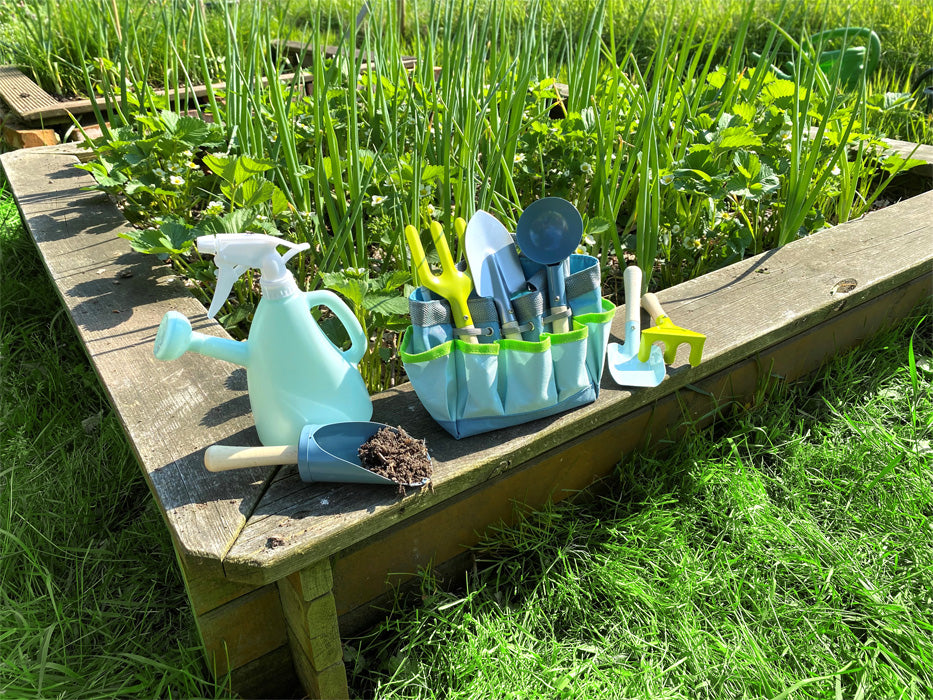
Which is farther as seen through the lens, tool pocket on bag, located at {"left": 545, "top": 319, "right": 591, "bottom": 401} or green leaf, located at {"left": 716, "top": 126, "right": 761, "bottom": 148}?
green leaf, located at {"left": 716, "top": 126, "right": 761, "bottom": 148}

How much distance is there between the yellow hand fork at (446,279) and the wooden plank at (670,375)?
18 cm

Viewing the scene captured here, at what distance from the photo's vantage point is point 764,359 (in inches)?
54.8

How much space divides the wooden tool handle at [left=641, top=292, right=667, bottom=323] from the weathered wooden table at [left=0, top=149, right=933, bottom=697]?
0.05 meters

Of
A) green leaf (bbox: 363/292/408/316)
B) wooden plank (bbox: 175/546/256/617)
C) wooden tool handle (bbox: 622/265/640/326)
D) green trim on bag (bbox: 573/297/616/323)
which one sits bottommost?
wooden plank (bbox: 175/546/256/617)

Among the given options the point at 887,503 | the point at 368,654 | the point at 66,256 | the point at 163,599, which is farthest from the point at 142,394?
the point at 887,503

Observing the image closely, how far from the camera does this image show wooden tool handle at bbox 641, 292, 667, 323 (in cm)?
122

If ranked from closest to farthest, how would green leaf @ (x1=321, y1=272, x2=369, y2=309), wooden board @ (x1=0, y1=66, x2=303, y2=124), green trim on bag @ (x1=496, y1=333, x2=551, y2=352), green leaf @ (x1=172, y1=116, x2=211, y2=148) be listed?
green trim on bag @ (x1=496, y1=333, x2=551, y2=352)
green leaf @ (x1=321, y1=272, x2=369, y2=309)
green leaf @ (x1=172, y1=116, x2=211, y2=148)
wooden board @ (x1=0, y1=66, x2=303, y2=124)

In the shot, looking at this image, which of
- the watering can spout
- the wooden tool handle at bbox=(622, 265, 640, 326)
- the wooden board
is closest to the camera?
the watering can spout

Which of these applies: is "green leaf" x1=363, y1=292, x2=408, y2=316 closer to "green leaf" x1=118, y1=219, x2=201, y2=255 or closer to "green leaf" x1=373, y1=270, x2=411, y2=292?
"green leaf" x1=373, y1=270, x2=411, y2=292

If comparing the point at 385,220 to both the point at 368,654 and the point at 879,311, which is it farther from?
the point at 879,311

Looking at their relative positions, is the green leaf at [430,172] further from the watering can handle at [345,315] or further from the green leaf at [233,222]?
the watering can handle at [345,315]

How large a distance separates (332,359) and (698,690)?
2.29 feet

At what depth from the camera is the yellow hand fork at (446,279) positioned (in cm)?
90

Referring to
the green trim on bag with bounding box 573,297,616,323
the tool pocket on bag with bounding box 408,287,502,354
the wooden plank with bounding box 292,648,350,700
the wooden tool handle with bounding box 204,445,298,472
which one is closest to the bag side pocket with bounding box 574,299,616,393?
the green trim on bag with bounding box 573,297,616,323
